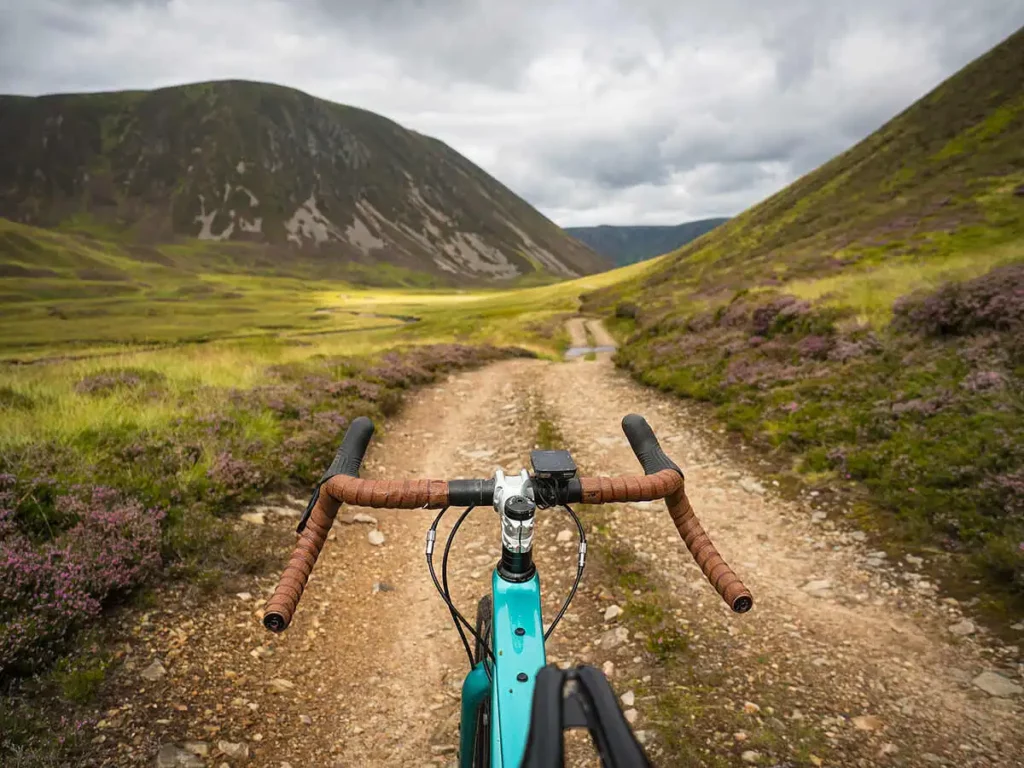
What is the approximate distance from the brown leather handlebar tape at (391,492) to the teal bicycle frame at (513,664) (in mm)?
539

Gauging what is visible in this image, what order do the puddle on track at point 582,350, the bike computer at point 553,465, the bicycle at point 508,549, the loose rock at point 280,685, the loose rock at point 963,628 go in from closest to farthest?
the bicycle at point 508,549 → the bike computer at point 553,465 → the loose rock at point 280,685 → the loose rock at point 963,628 → the puddle on track at point 582,350

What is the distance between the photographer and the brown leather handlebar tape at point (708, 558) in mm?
2438

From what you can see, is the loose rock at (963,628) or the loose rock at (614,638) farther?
the loose rock at (614,638)

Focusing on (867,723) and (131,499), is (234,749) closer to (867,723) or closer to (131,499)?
(131,499)

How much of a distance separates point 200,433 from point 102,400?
8.21ft

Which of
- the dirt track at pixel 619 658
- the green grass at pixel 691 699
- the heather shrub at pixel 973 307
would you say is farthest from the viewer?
the heather shrub at pixel 973 307

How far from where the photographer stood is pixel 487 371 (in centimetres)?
2328

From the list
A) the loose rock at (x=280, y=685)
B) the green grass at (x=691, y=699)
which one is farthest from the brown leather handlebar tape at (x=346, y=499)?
the green grass at (x=691, y=699)

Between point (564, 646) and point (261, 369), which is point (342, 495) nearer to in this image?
point (564, 646)

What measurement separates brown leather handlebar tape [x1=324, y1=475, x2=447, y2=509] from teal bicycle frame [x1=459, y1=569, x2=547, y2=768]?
0.54 metres

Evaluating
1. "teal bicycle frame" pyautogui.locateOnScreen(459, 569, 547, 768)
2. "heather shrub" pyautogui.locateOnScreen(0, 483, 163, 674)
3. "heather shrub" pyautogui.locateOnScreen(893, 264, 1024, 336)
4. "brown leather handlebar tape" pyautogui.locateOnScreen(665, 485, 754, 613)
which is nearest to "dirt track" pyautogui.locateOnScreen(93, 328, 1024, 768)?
"heather shrub" pyautogui.locateOnScreen(0, 483, 163, 674)

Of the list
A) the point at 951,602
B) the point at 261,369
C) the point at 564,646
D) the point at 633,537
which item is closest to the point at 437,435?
the point at 261,369

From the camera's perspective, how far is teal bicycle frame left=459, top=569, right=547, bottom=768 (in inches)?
84.2

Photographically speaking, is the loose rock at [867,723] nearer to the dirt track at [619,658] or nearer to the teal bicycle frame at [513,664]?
the dirt track at [619,658]
